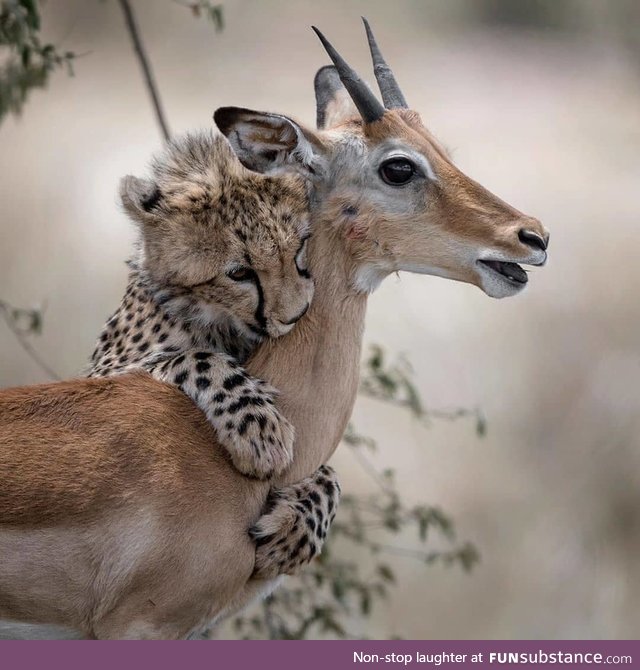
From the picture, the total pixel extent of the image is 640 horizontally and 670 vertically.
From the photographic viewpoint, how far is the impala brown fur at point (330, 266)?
4219 mm

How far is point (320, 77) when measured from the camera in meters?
5.17

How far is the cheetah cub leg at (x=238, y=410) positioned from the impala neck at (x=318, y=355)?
10cm

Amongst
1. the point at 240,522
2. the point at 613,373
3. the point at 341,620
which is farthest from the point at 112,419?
the point at 613,373

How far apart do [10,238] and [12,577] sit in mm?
8568

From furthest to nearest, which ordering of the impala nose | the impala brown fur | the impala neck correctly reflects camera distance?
the impala neck
the impala nose
the impala brown fur

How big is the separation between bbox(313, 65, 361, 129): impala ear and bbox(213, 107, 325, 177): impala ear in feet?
1.74

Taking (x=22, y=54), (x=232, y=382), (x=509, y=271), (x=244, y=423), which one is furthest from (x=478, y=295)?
(x=244, y=423)

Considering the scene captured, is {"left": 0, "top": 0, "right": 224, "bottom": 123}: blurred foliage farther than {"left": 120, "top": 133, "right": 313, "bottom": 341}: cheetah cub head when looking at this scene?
Yes

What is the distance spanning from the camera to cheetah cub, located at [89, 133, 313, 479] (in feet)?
14.3

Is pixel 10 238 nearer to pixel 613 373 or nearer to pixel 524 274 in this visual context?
pixel 613 373

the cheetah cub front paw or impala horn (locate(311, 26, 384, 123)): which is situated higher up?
impala horn (locate(311, 26, 384, 123))

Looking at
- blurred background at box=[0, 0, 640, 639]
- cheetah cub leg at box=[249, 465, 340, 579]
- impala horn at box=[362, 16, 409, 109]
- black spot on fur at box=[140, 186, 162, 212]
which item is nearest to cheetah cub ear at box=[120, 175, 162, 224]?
black spot on fur at box=[140, 186, 162, 212]

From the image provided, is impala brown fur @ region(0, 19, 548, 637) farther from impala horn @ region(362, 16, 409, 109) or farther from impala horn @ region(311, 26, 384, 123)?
impala horn @ region(362, 16, 409, 109)

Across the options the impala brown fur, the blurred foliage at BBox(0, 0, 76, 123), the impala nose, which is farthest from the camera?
the blurred foliage at BBox(0, 0, 76, 123)
